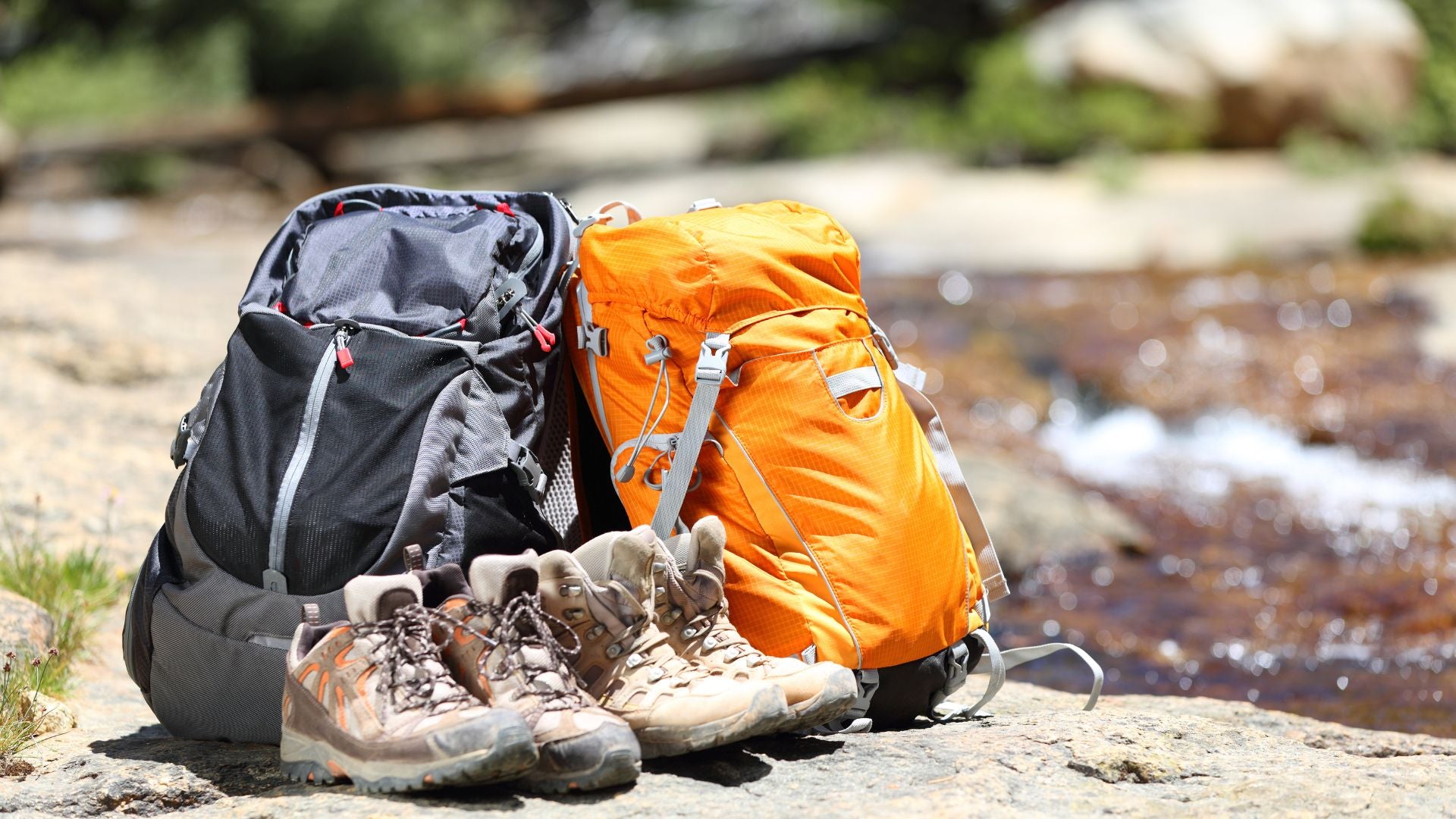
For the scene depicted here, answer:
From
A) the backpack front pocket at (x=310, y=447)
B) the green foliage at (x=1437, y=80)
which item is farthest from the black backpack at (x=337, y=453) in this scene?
the green foliage at (x=1437, y=80)

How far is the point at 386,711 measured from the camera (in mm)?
2320

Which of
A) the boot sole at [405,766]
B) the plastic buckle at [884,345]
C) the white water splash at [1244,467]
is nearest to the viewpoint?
the boot sole at [405,766]

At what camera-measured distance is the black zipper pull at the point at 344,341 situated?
275 centimetres

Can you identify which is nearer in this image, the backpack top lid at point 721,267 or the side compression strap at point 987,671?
the backpack top lid at point 721,267

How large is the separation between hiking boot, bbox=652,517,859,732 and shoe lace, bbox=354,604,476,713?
45 cm

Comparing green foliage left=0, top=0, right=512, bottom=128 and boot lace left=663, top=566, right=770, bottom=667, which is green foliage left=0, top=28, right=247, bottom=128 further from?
boot lace left=663, top=566, right=770, bottom=667

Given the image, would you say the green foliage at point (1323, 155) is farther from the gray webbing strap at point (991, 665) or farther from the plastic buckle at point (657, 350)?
the plastic buckle at point (657, 350)

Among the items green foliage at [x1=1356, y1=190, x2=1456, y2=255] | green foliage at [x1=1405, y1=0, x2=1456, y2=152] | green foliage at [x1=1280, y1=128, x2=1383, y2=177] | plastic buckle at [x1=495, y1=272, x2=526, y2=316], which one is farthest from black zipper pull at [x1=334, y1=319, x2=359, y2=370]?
green foliage at [x1=1405, y1=0, x2=1456, y2=152]

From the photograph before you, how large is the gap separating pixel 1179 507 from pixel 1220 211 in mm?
5708

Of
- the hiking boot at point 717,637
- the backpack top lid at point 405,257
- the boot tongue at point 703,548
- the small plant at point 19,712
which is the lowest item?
the small plant at point 19,712

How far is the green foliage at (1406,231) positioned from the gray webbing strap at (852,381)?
8.88 meters

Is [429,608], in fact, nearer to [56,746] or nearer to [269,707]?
[269,707]

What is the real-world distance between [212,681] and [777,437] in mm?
1273

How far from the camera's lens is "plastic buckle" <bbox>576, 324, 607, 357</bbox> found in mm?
3029
